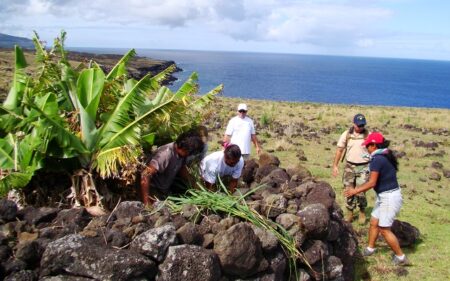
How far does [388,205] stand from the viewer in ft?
25.5


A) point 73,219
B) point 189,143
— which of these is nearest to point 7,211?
point 73,219

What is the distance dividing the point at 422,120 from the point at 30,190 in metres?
27.5

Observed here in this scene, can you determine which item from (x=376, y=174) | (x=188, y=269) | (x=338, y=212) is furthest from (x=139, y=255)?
(x=376, y=174)

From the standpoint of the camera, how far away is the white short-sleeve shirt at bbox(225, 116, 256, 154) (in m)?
9.95

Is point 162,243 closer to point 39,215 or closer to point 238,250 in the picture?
point 238,250

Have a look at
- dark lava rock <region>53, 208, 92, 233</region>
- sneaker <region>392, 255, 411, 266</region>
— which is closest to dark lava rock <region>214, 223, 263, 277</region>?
dark lava rock <region>53, 208, 92, 233</region>

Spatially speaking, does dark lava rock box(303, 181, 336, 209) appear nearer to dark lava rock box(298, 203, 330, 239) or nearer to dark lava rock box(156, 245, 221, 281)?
dark lava rock box(298, 203, 330, 239)

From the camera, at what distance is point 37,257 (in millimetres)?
4871

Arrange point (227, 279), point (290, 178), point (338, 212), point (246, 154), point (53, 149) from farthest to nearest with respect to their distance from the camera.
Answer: point (246, 154) < point (290, 178) < point (338, 212) < point (53, 149) < point (227, 279)

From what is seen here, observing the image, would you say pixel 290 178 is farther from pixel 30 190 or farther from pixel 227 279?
pixel 30 190

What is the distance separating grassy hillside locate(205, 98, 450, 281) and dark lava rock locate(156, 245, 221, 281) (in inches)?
136

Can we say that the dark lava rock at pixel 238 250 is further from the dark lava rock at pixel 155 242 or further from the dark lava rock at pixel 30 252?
the dark lava rock at pixel 30 252

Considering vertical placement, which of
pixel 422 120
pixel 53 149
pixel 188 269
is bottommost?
pixel 422 120

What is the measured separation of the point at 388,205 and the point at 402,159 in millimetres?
10576
